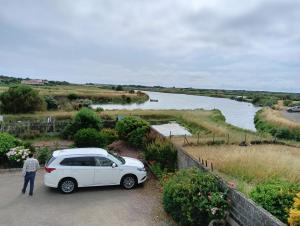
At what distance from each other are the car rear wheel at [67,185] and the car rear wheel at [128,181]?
2.10m

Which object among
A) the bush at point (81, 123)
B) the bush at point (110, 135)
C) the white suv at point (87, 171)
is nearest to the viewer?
the white suv at point (87, 171)

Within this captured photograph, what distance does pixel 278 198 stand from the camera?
9.35 metres

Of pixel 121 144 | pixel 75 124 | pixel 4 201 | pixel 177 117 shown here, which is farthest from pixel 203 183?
pixel 177 117

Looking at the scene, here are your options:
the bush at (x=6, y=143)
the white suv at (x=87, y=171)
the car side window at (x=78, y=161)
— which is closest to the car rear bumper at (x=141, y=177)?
the white suv at (x=87, y=171)

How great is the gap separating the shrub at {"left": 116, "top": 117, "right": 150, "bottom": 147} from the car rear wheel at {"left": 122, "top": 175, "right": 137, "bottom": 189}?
6.74 meters

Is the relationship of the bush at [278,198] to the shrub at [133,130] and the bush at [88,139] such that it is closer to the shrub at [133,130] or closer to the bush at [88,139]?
the shrub at [133,130]

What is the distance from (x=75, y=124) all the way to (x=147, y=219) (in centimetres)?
1612

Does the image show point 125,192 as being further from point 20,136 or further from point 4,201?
point 20,136

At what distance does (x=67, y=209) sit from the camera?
1313 centimetres

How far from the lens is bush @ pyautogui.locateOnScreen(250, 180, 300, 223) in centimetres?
914

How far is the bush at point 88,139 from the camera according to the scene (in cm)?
2292

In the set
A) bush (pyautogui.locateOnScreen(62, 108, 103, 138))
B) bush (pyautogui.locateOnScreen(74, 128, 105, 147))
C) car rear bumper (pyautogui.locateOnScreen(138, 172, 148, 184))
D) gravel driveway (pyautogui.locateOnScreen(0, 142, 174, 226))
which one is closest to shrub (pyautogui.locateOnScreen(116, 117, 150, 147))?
bush (pyautogui.locateOnScreen(74, 128, 105, 147))

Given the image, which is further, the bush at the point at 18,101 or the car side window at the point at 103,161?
the bush at the point at 18,101

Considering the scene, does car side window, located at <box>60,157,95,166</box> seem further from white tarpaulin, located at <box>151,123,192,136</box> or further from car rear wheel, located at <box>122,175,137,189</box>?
white tarpaulin, located at <box>151,123,192,136</box>
